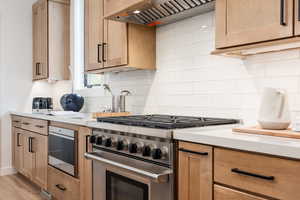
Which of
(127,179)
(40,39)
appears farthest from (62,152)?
(40,39)

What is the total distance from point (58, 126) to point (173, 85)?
3.97 ft

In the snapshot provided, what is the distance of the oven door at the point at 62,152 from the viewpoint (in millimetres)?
2486

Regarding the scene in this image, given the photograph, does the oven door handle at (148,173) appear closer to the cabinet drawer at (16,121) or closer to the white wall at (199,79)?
the white wall at (199,79)

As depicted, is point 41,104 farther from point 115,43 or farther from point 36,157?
point 115,43

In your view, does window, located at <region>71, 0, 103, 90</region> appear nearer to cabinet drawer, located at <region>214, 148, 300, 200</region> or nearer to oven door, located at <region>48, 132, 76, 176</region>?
oven door, located at <region>48, 132, 76, 176</region>

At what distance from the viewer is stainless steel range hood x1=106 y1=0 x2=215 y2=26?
2.00 metres

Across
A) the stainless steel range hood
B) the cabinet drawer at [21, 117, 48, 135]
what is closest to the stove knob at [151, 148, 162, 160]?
the stainless steel range hood

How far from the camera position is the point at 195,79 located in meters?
2.22

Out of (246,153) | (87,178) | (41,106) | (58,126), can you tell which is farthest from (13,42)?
(246,153)

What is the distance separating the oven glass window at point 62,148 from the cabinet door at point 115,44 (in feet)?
2.60

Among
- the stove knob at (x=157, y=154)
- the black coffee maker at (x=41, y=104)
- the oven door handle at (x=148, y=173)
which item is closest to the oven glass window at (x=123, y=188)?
the oven door handle at (x=148, y=173)

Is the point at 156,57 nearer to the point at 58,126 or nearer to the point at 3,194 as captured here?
the point at 58,126

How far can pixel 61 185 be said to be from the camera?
2701 mm

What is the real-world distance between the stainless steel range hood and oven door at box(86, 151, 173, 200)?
1.08 meters
